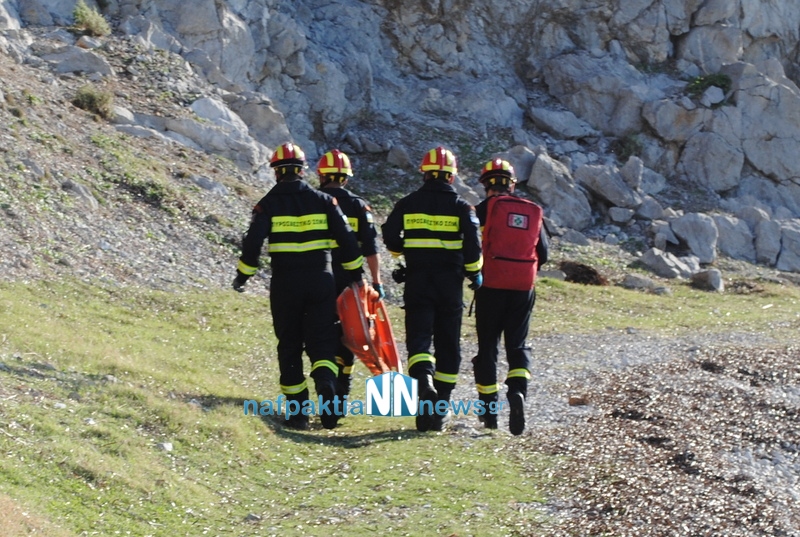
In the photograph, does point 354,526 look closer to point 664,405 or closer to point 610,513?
point 610,513

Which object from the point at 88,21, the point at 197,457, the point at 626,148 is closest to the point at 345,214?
the point at 197,457

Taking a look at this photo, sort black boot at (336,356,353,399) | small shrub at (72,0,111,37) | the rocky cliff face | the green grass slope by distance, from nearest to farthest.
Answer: the green grass slope
black boot at (336,356,353,399)
small shrub at (72,0,111,37)
the rocky cliff face

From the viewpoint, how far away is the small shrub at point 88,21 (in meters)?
21.9

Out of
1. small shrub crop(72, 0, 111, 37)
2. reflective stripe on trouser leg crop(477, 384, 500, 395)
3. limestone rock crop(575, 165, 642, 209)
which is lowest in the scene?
reflective stripe on trouser leg crop(477, 384, 500, 395)

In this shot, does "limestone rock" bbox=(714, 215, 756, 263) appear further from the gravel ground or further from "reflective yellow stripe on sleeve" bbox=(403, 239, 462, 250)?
"reflective yellow stripe on sleeve" bbox=(403, 239, 462, 250)

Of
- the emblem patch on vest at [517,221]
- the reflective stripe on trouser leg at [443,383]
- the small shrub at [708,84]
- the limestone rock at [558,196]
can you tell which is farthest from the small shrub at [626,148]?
the reflective stripe on trouser leg at [443,383]

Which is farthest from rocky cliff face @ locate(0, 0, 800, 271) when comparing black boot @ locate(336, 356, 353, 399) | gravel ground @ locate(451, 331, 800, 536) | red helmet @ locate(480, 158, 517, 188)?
red helmet @ locate(480, 158, 517, 188)

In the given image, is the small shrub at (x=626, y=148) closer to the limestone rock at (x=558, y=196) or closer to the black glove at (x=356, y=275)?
the limestone rock at (x=558, y=196)

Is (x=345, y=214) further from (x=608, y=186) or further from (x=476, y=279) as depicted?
(x=608, y=186)

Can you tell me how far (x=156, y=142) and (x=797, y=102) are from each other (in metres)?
22.5

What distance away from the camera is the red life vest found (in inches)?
341

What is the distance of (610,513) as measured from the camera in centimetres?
684

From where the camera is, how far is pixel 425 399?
851 cm

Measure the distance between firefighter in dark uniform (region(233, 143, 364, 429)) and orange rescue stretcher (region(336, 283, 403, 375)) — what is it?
0.21 meters
